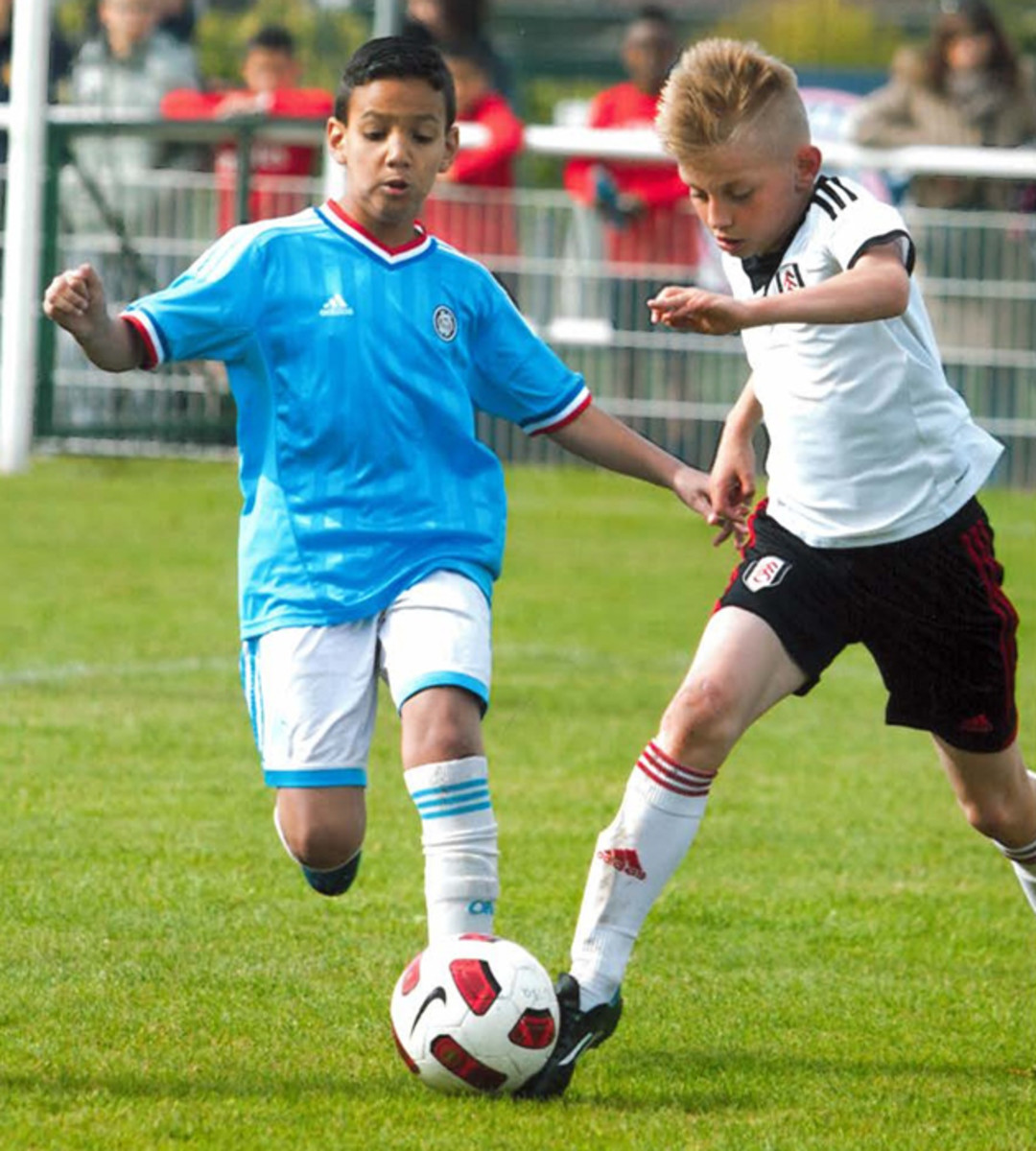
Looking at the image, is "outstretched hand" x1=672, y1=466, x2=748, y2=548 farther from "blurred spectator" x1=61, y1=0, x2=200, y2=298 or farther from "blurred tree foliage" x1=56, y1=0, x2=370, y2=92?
"blurred tree foliage" x1=56, y1=0, x2=370, y2=92

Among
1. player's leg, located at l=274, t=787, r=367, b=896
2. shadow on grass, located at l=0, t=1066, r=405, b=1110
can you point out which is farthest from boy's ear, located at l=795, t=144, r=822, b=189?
shadow on grass, located at l=0, t=1066, r=405, b=1110

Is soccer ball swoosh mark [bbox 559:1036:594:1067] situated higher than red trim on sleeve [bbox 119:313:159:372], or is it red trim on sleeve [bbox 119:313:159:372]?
red trim on sleeve [bbox 119:313:159:372]

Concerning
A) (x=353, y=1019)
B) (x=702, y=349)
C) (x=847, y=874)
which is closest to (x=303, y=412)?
(x=353, y=1019)

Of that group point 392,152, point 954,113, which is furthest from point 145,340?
point 954,113

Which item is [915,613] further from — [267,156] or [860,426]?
[267,156]

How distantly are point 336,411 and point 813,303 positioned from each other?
1071 millimetres

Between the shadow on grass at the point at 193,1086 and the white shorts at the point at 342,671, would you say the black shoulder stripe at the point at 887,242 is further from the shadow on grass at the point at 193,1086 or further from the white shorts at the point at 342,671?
the shadow on grass at the point at 193,1086

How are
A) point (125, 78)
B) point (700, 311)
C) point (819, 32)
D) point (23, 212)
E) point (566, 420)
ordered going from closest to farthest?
point (700, 311)
point (566, 420)
point (23, 212)
point (125, 78)
point (819, 32)

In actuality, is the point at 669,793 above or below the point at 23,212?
below

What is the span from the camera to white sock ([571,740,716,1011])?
16.8 feet

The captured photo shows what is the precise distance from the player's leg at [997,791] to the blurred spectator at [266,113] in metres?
10.3

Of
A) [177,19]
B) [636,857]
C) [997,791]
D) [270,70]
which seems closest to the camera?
[636,857]

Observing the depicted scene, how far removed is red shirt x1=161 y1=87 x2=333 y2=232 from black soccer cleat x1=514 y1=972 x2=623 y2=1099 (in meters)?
11.0

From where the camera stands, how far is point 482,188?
611 inches
